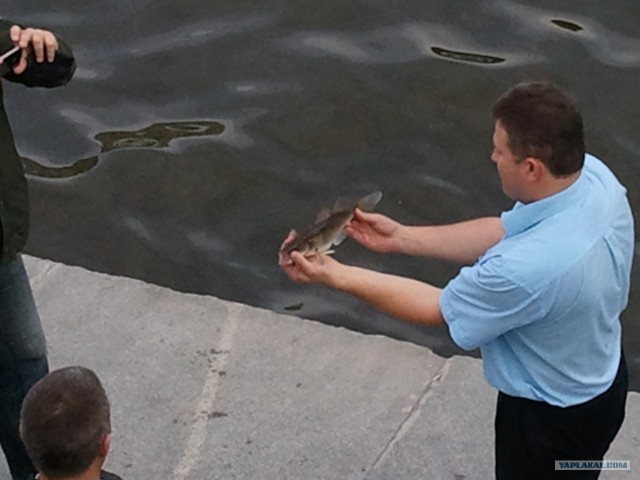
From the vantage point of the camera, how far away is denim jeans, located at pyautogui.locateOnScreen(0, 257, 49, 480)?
14.9 feet

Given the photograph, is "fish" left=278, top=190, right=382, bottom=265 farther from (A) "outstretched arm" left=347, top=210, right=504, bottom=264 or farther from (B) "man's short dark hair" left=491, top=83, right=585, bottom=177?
(B) "man's short dark hair" left=491, top=83, right=585, bottom=177

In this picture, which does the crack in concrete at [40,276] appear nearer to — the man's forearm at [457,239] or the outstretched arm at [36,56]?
the outstretched arm at [36,56]

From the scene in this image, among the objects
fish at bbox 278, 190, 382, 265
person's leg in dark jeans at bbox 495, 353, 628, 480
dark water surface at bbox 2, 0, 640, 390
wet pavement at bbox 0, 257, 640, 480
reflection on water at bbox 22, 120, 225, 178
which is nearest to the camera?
person's leg in dark jeans at bbox 495, 353, 628, 480

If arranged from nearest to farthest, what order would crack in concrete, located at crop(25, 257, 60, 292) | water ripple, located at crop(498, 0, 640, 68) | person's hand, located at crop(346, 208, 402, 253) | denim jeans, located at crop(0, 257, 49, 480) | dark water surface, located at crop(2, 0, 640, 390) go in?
1. denim jeans, located at crop(0, 257, 49, 480)
2. person's hand, located at crop(346, 208, 402, 253)
3. crack in concrete, located at crop(25, 257, 60, 292)
4. dark water surface, located at crop(2, 0, 640, 390)
5. water ripple, located at crop(498, 0, 640, 68)

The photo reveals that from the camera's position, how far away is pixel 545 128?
152 inches

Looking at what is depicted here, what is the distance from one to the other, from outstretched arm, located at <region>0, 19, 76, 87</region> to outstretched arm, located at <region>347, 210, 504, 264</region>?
1.17m

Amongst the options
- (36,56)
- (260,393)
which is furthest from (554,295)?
(260,393)

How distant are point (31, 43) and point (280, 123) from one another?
4.77m

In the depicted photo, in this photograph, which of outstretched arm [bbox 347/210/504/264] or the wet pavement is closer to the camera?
outstretched arm [bbox 347/210/504/264]

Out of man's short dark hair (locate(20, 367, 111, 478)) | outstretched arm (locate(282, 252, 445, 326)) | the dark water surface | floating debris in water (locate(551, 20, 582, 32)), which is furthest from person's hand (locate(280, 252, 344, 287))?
floating debris in water (locate(551, 20, 582, 32))

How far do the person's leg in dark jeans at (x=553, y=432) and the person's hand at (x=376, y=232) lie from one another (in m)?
0.77

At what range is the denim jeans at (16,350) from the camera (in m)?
4.54

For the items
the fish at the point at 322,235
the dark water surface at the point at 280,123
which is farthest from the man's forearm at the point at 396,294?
the dark water surface at the point at 280,123

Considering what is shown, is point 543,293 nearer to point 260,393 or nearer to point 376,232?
→ point 376,232
